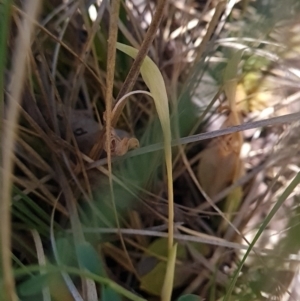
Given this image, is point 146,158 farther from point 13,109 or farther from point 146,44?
point 13,109

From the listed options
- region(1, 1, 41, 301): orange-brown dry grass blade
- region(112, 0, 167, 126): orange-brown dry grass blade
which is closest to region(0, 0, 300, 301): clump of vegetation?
region(112, 0, 167, 126): orange-brown dry grass blade

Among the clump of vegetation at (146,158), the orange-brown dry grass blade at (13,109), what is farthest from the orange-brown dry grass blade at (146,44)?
the orange-brown dry grass blade at (13,109)

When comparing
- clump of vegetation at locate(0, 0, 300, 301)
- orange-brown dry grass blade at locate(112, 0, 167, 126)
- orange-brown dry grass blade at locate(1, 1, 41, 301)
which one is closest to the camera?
orange-brown dry grass blade at locate(1, 1, 41, 301)

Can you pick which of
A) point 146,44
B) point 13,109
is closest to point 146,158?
point 146,44

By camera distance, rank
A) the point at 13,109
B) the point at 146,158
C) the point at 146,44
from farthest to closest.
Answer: the point at 146,158
the point at 146,44
the point at 13,109

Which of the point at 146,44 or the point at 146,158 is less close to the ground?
the point at 146,44

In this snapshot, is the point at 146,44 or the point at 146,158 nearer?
the point at 146,44

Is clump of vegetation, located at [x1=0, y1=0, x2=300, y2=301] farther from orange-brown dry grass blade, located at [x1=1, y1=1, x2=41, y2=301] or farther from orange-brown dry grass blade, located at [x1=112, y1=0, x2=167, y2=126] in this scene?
orange-brown dry grass blade, located at [x1=1, y1=1, x2=41, y2=301]

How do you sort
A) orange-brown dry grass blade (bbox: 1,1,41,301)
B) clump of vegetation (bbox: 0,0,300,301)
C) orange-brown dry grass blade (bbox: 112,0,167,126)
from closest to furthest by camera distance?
orange-brown dry grass blade (bbox: 1,1,41,301), orange-brown dry grass blade (bbox: 112,0,167,126), clump of vegetation (bbox: 0,0,300,301)

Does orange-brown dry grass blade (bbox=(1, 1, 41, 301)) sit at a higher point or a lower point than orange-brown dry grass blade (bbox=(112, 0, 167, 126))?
lower

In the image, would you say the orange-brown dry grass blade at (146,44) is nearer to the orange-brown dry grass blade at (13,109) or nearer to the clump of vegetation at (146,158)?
the clump of vegetation at (146,158)
